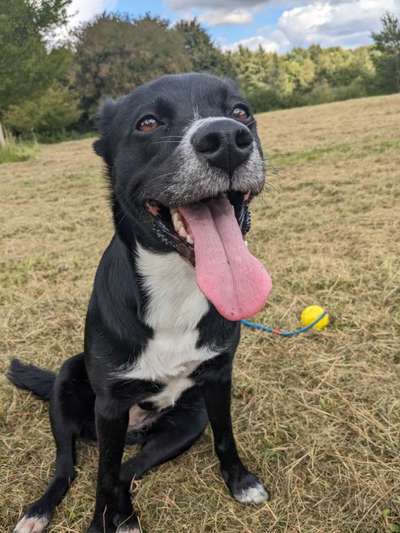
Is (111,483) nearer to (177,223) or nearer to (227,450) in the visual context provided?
(227,450)

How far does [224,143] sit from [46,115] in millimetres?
28008

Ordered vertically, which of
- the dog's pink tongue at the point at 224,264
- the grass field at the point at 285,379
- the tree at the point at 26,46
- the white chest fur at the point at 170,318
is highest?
the tree at the point at 26,46

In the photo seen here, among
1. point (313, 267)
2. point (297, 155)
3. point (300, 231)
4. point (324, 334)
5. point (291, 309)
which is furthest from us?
point (297, 155)

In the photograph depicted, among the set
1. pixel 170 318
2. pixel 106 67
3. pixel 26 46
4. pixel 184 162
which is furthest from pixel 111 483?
pixel 106 67

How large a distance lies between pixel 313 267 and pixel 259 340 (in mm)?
1190

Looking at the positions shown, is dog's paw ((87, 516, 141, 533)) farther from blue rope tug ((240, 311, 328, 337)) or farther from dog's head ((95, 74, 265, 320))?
blue rope tug ((240, 311, 328, 337))

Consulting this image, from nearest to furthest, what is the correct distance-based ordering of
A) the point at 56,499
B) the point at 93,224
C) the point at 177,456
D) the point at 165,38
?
the point at 56,499 → the point at 177,456 → the point at 93,224 → the point at 165,38

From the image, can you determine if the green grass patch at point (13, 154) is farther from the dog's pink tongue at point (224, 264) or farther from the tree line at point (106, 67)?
the dog's pink tongue at point (224, 264)

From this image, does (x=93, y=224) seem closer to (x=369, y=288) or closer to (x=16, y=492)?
(x=369, y=288)

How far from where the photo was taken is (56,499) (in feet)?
6.65

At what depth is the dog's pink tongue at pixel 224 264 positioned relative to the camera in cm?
162

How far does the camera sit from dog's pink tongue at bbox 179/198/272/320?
1.62 m

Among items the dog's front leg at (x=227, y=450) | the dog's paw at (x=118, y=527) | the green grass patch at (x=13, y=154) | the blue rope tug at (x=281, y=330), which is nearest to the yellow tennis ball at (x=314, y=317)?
the blue rope tug at (x=281, y=330)

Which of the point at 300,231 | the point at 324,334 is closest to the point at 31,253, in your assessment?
the point at 300,231
